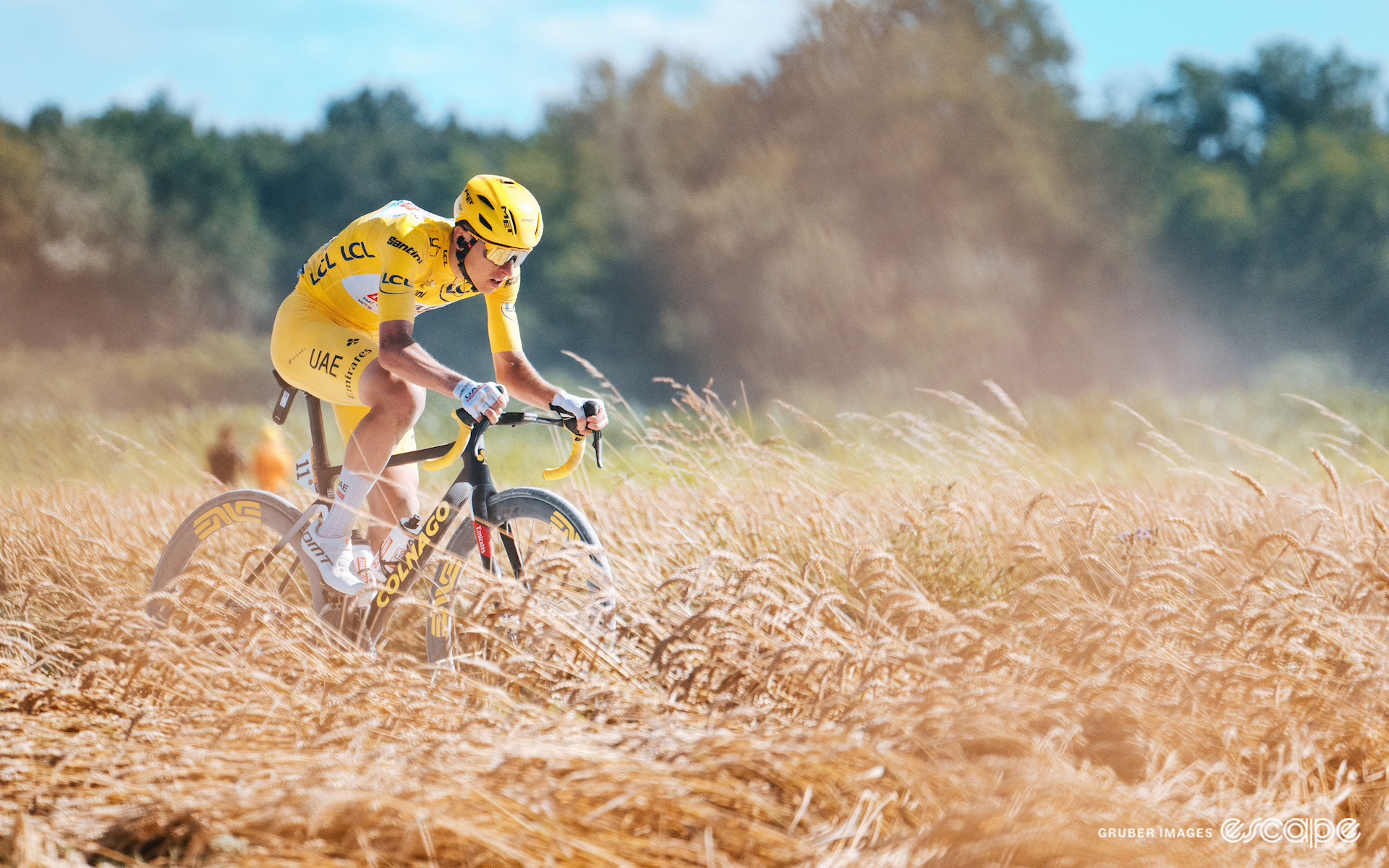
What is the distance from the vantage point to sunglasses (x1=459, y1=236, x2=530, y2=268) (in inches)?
146

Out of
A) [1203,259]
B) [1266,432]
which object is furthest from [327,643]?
[1203,259]

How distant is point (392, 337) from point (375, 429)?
1.32ft

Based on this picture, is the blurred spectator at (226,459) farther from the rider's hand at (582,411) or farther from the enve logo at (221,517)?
the rider's hand at (582,411)

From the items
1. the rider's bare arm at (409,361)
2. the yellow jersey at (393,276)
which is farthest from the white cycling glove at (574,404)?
A: the yellow jersey at (393,276)

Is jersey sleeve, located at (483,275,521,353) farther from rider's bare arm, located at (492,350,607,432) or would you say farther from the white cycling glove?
the white cycling glove

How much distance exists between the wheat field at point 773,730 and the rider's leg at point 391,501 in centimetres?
66

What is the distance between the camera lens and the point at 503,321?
4.09m

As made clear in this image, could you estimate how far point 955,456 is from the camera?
5.51m

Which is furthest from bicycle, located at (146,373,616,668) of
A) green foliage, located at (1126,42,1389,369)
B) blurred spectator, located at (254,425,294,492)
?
green foliage, located at (1126,42,1389,369)

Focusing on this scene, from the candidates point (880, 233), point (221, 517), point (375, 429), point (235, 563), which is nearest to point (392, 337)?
point (375, 429)

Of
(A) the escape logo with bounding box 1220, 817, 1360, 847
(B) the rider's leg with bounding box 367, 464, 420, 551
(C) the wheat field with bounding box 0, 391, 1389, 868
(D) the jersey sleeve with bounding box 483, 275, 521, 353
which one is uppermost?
(D) the jersey sleeve with bounding box 483, 275, 521, 353

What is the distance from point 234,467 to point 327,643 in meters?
6.88

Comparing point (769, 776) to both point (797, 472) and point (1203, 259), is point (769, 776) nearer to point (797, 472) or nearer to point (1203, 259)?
point (797, 472)

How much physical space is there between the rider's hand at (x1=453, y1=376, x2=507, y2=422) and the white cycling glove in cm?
23
